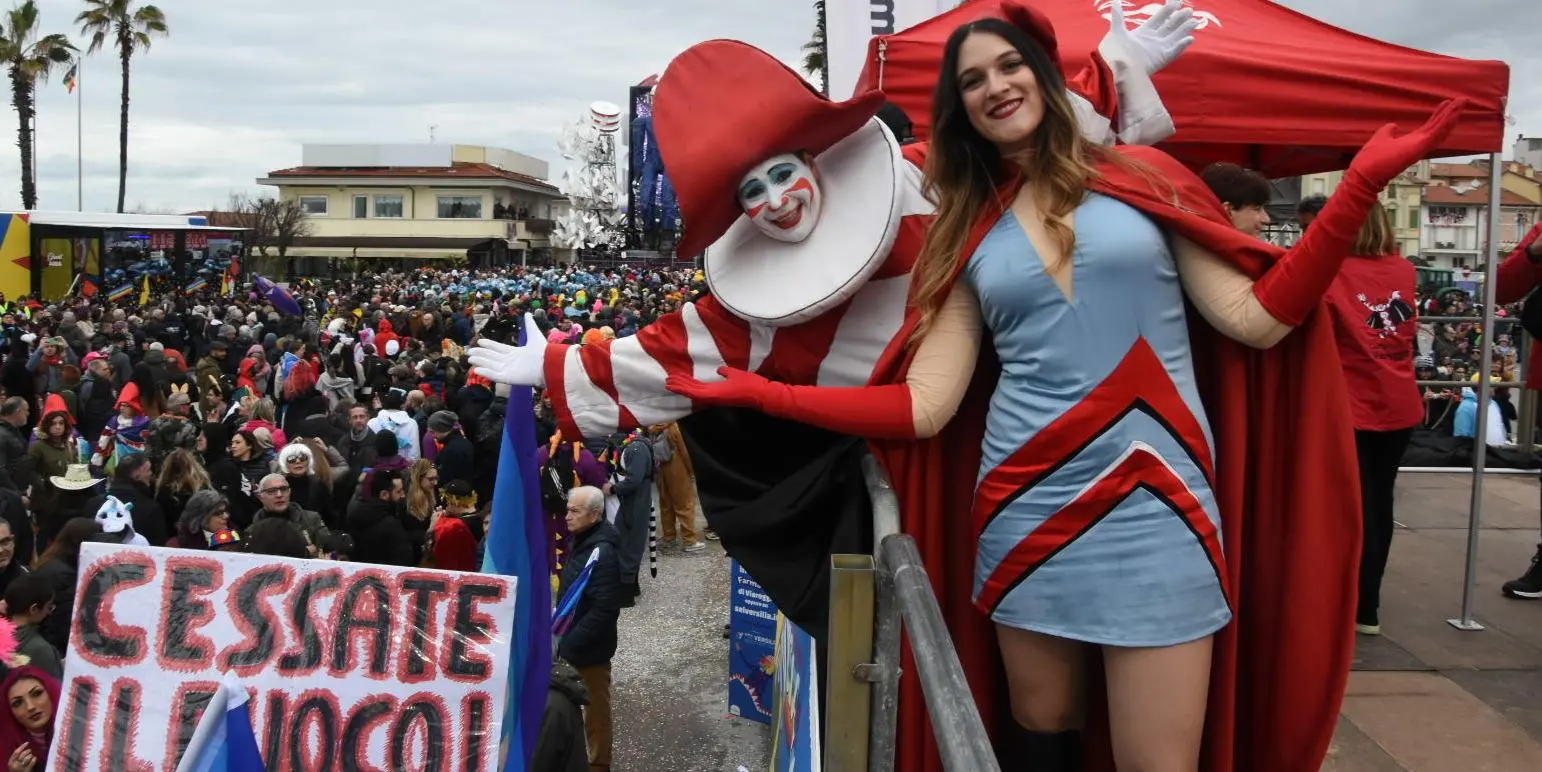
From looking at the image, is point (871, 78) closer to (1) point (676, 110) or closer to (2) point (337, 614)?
(1) point (676, 110)

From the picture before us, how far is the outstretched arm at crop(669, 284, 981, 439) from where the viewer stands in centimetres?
201

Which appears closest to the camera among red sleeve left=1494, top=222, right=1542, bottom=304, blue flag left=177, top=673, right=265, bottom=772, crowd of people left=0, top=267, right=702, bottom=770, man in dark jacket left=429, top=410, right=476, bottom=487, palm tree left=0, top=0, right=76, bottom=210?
blue flag left=177, top=673, right=265, bottom=772

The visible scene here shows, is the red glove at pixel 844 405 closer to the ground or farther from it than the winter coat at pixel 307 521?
farther from it

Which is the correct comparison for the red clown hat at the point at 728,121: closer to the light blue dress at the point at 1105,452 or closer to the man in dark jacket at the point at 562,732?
the light blue dress at the point at 1105,452

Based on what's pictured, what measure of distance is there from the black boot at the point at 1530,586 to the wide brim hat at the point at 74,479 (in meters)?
7.79

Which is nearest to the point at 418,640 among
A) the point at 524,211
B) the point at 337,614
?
the point at 337,614

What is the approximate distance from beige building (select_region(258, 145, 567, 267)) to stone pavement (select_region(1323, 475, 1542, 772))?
6161 centimetres

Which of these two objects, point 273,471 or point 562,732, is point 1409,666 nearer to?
point 562,732

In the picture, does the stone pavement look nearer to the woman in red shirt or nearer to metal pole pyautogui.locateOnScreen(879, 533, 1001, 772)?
the woman in red shirt

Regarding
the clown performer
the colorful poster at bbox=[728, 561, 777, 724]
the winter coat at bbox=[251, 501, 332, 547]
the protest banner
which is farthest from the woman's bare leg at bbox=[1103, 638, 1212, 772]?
the winter coat at bbox=[251, 501, 332, 547]

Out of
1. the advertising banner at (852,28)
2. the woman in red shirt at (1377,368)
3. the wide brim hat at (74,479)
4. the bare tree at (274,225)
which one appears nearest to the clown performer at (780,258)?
the woman in red shirt at (1377,368)

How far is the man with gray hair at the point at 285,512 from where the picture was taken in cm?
590

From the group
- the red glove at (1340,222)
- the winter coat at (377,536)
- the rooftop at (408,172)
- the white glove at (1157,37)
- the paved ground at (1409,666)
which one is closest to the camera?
the red glove at (1340,222)

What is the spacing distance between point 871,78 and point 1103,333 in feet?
7.37
